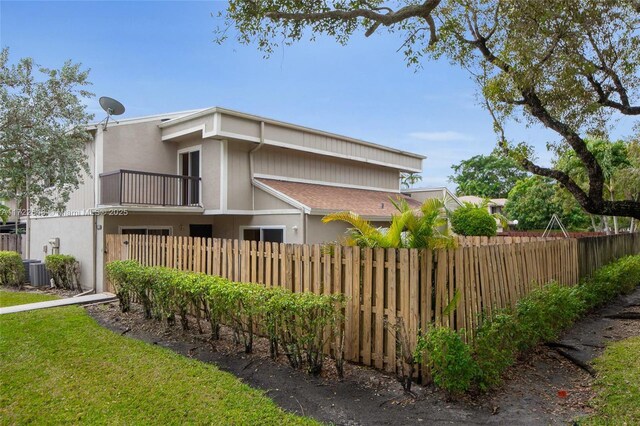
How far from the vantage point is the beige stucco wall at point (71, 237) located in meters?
12.0

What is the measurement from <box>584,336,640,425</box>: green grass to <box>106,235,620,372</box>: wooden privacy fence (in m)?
1.49

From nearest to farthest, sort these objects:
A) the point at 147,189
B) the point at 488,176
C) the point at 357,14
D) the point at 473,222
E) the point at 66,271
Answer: the point at 357,14
the point at 66,271
the point at 147,189
the point at 473,222
the point at 488,176

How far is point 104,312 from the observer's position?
8859 mm

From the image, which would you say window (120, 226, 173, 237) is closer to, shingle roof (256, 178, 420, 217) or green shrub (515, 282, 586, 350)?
shingle roof (256, 178, 420, 217)

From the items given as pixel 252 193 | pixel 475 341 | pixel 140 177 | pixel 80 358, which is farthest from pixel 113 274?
pixel 475 341

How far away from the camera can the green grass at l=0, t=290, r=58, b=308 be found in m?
10.1

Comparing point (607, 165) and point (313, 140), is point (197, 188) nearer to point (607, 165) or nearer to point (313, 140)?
point (313, 140)

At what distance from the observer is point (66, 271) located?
12.3m

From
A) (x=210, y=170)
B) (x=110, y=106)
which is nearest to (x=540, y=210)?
(x=210, y=170)

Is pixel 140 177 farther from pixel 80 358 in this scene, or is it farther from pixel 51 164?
pixel 80 358

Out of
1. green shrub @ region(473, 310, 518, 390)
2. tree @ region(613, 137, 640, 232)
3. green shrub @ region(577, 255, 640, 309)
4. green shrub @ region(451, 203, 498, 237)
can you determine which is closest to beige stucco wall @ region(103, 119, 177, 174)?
green shrub @ region(451, 203, 498, 237)

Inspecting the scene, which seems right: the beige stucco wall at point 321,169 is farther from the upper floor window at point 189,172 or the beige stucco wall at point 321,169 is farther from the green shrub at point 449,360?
the green shrub at point 449,360

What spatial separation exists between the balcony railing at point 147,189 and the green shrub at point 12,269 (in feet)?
12.0

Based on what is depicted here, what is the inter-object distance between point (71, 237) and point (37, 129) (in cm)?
797
